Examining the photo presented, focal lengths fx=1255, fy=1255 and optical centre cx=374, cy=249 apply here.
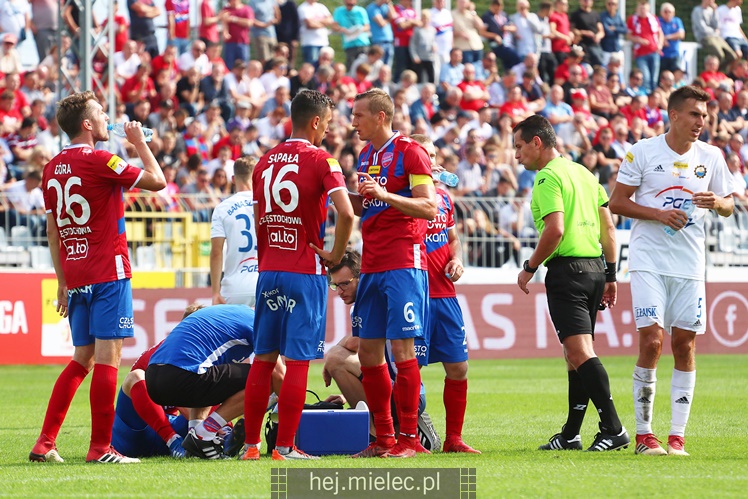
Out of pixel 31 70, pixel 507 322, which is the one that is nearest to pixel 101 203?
pixel 507 322

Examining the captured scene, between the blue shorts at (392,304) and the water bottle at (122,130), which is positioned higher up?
the water bottle at (122,130)

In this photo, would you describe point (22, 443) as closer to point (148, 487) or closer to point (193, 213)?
point (148, 487)

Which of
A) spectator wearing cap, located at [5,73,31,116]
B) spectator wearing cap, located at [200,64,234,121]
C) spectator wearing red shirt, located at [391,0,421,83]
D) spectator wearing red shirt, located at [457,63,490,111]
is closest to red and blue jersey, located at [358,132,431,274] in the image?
spectator wearing cap, located at [5,73,31,116]

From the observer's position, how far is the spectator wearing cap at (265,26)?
77.0 ft

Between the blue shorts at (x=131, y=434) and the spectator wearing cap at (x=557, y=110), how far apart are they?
54.1 ft

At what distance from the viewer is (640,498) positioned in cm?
640

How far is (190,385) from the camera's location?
852cm

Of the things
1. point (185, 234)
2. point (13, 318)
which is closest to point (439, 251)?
point (185, 234)

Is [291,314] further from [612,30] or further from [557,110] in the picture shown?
[612,30]

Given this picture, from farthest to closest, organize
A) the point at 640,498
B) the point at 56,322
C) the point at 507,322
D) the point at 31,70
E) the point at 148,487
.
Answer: the point at 31,70, the point at 507,322, the point at 56,322, the point at 148,487, the point at 640,498

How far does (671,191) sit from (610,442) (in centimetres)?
179

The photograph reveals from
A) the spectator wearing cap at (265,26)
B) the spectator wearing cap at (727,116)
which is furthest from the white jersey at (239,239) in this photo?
the spectator wearing cap at (727,116)

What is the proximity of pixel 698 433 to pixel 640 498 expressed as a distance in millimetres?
3802

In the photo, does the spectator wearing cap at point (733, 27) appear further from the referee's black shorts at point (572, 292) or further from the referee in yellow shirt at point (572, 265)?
the referee's black shorts at point (572, 292)
